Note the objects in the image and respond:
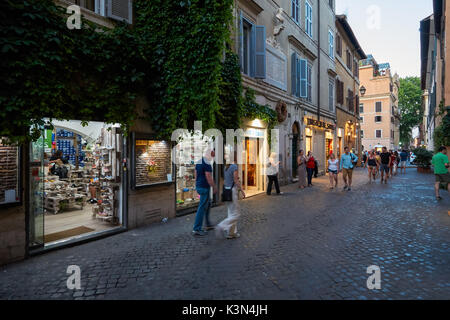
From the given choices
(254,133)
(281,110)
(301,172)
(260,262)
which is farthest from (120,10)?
(301,172)

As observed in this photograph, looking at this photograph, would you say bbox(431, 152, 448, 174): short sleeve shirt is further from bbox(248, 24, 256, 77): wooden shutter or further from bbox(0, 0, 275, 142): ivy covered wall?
bbox(0, 0, 275, 142): ivy covered wall

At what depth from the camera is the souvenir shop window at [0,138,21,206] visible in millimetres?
4656

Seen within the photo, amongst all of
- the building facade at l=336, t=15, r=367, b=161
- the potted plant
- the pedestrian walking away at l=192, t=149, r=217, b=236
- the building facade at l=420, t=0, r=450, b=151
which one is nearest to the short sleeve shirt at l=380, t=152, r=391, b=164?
the building facade at l=420, t=0, r=450, b=151

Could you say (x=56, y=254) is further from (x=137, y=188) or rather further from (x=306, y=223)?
(x=306, y=223)

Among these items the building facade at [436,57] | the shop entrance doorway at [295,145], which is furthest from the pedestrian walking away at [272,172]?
the building facade at [436,57]

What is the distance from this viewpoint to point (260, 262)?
4523mm

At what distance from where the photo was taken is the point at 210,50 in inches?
255

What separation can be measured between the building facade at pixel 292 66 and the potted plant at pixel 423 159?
21.0 feet

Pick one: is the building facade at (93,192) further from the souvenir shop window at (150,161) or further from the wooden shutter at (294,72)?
the wooden shutter at (294,72)

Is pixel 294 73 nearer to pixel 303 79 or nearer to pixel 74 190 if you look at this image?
pixel 303 79

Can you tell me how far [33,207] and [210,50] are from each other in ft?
15.0

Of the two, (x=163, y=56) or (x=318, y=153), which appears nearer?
(x=163, y=56)

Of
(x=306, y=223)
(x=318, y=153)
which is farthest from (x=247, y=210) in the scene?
(x=318, y=153)

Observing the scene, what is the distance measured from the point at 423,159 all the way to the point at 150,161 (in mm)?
21821
